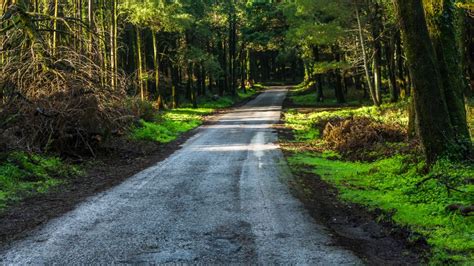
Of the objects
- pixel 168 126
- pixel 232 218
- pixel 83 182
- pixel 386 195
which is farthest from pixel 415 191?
pixel 168 126

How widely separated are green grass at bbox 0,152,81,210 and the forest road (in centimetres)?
172

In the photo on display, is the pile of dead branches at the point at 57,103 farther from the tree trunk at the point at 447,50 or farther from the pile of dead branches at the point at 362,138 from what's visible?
the tree trunk at the point at 447,50

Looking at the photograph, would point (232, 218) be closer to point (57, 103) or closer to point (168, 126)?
point (57, 103)

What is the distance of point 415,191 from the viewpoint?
8164 millimetres

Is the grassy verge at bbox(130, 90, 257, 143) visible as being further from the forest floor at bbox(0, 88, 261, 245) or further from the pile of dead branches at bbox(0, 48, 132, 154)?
→ the pile of dead branches at bbox(0, 48, 132, 154)

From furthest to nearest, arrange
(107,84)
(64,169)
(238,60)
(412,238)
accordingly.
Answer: (238,60) < (107,84) < (64,169) < (412,238)

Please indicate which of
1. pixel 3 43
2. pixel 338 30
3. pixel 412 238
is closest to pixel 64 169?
pixel 3 43

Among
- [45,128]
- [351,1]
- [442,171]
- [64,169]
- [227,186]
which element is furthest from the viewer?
[351,1]

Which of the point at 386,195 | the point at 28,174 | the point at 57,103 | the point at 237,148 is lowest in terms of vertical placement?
the point at 386,195

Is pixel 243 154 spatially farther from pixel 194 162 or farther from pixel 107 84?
pixel 107 84

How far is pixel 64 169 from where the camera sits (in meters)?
11.6

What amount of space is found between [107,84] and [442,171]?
10467 mm

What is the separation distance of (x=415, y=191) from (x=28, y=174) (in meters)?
8.63

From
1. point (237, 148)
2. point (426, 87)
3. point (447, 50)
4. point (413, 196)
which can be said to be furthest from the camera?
point (237, 148)
